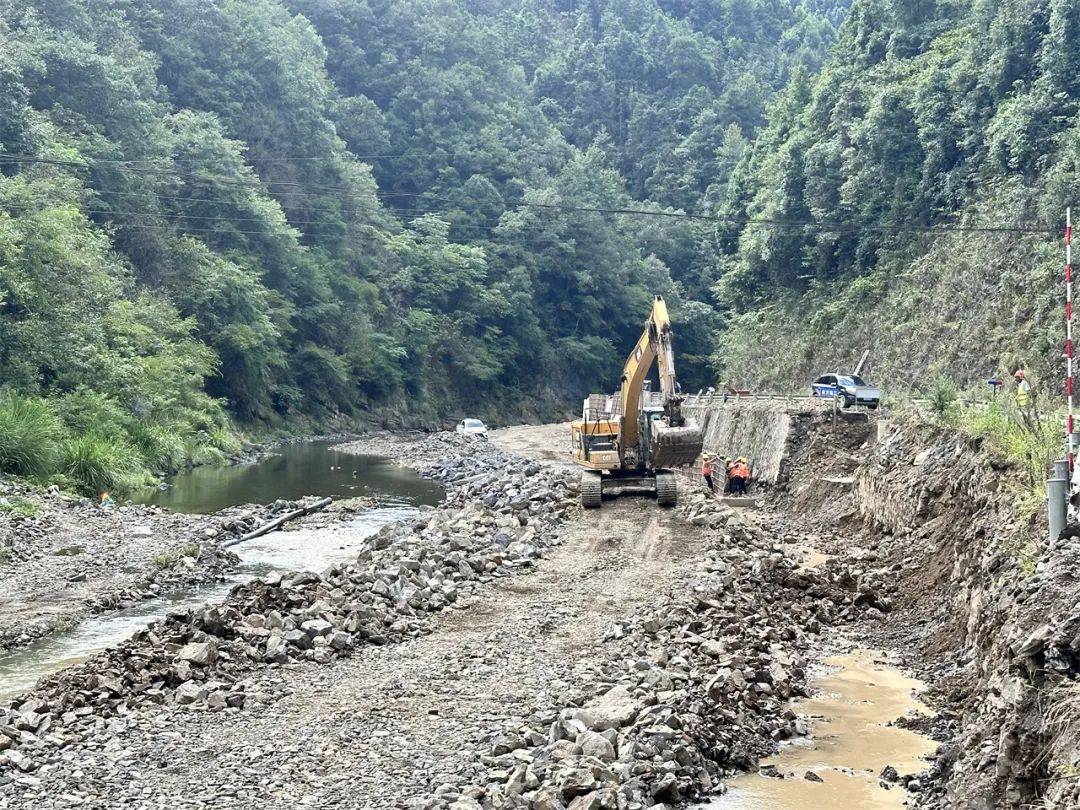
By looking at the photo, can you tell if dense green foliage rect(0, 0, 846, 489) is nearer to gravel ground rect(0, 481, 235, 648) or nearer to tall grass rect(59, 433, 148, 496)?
tall grass rect(59, 433, 148, 496)

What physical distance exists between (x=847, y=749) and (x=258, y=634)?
7502 mm

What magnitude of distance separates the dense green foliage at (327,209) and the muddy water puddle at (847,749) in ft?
78.4

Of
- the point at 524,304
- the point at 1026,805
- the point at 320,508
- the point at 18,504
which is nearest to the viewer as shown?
the point at 1026,805

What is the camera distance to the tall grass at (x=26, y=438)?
30547 mm

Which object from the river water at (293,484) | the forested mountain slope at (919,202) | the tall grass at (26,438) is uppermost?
the forested mountain slope at (919,202)

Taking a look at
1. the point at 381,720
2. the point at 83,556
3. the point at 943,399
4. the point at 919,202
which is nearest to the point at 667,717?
the point at 381,720

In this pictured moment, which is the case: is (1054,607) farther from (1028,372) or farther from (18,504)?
(1028,372)

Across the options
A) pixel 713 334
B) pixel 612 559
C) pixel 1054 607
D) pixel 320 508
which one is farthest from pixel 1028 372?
pixel 713 334

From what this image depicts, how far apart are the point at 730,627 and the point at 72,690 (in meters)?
7.83

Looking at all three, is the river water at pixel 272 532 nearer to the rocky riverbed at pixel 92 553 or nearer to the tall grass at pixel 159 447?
the rocky riverbed at pixel 92 553

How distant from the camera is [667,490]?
2845 centimetres

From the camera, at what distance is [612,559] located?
22219mm

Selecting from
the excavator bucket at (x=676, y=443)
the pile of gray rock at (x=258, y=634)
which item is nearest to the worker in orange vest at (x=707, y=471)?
the excavator bucket at (x=676, y=443)

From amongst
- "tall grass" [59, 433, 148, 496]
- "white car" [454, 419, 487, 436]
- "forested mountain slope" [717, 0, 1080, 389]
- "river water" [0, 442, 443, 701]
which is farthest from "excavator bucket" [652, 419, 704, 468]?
"white car" [454, 419, 487, 436]
